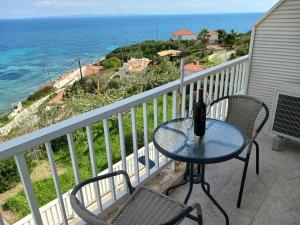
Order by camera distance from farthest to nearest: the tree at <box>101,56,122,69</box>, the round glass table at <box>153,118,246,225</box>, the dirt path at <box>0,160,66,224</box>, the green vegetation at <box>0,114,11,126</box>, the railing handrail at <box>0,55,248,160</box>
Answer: the tree at <box>101,56,122,69</box>
the green vegetation at <box>0,114,11,126</box>
the dirt path at <box>0,160,66,224</box>
the round glass table at <box>153,118,246,225</box>
the railing handrail at <box>0,55,248,160</box>

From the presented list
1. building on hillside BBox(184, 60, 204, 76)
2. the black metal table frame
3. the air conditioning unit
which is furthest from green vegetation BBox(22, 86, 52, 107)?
the black metal table frame

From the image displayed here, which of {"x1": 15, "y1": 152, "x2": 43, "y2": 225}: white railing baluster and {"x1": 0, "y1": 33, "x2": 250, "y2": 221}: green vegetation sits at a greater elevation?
{"x1": 15, "y1": 152, "x2": 43, "y2": 225}: white railing baluster

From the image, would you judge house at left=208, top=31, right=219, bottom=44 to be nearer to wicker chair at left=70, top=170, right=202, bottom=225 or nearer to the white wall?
the white wall

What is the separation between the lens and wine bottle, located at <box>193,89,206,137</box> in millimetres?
1694

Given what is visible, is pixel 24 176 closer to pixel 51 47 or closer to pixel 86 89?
pixel 86 89

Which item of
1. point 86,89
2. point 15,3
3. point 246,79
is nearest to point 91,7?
point 15,3

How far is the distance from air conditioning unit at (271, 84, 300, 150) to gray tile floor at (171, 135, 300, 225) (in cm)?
26

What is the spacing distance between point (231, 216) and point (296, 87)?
1.96 metres

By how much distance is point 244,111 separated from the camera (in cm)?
253

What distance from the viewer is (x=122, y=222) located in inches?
55.3

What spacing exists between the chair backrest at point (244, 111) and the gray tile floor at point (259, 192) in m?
0.53

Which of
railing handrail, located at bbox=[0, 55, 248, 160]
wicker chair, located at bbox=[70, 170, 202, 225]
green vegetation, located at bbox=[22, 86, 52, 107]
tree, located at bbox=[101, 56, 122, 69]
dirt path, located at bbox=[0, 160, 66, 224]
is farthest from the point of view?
tree, located at bbox=[101, 56, 122, 69]

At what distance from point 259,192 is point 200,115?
1.26m

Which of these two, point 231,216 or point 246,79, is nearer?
point 231,216
